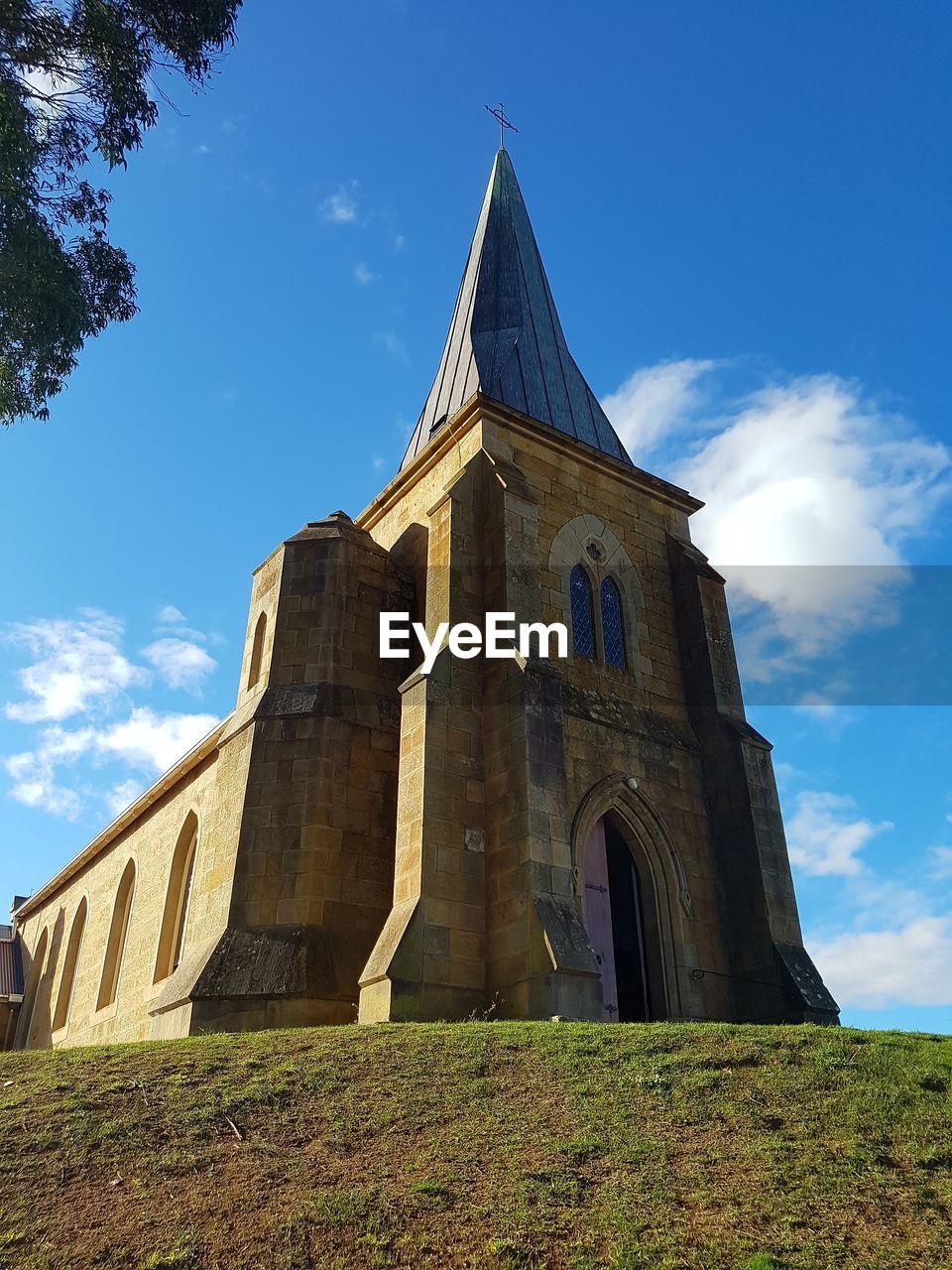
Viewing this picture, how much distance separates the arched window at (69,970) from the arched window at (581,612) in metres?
16.6

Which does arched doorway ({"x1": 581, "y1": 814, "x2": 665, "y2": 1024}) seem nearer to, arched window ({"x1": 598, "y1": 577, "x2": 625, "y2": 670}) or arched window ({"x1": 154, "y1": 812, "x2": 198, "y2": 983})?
arched window ({"x1": 598, "y1": 577, "x2": 625, "y2": 670})

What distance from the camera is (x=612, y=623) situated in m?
17.5

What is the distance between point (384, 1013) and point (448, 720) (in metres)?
3.99

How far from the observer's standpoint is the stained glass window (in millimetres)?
17156

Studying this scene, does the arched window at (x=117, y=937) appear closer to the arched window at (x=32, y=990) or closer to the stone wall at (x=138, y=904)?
the stone wall at (x=138, y=904)

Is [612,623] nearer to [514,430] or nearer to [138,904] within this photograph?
[514,430]

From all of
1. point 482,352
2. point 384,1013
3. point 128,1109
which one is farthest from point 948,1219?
point 482,352

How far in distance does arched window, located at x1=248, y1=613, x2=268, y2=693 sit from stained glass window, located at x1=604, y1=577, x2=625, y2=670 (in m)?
5.32

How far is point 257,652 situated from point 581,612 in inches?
219

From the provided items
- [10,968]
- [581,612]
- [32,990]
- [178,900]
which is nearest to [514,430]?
[581,612]

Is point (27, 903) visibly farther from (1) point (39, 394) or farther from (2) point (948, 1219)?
(2) point (948, 1219)

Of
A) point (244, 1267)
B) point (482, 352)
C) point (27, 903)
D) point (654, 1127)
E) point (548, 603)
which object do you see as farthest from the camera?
point (27, 903)

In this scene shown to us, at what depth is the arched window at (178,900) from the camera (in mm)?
18953

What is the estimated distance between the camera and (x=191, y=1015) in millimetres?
12352
